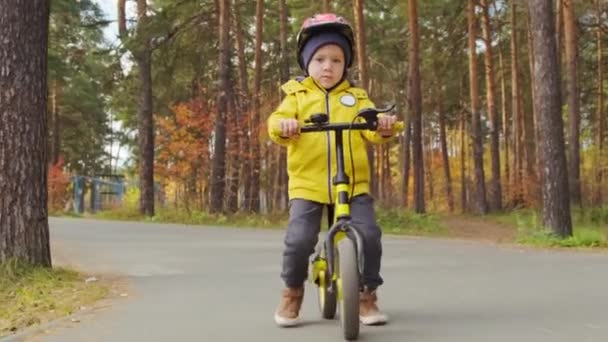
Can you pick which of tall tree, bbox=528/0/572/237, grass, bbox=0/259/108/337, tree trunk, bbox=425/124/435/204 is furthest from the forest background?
tree trunk, bbox=425/124/435/204

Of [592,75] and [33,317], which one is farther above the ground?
[592,75]

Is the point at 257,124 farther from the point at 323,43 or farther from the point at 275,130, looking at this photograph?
the point at 275,130

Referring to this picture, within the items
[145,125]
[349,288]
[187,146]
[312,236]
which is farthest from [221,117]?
[349,288]

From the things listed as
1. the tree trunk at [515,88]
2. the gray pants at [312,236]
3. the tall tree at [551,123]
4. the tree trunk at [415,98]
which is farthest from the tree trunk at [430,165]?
the gray pants at [312,236]

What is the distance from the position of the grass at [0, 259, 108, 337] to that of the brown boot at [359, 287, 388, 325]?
2158mm

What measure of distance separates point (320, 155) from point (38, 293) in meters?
3.07

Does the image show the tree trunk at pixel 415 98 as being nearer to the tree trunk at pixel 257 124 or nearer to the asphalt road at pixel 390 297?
the tree trunk at pixel 257 124

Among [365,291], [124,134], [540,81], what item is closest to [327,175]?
[365,291]

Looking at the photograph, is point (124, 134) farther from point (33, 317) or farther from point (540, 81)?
point (33, 317)

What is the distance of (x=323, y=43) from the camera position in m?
4.27

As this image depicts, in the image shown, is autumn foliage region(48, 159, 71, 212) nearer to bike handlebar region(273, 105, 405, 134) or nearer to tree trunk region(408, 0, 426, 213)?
tree trunk region(408, 0, 426, 213)

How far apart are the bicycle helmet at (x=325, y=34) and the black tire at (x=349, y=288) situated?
1300 millimetres

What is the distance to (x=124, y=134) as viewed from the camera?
1645 inches

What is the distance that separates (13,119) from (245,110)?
16.0m
